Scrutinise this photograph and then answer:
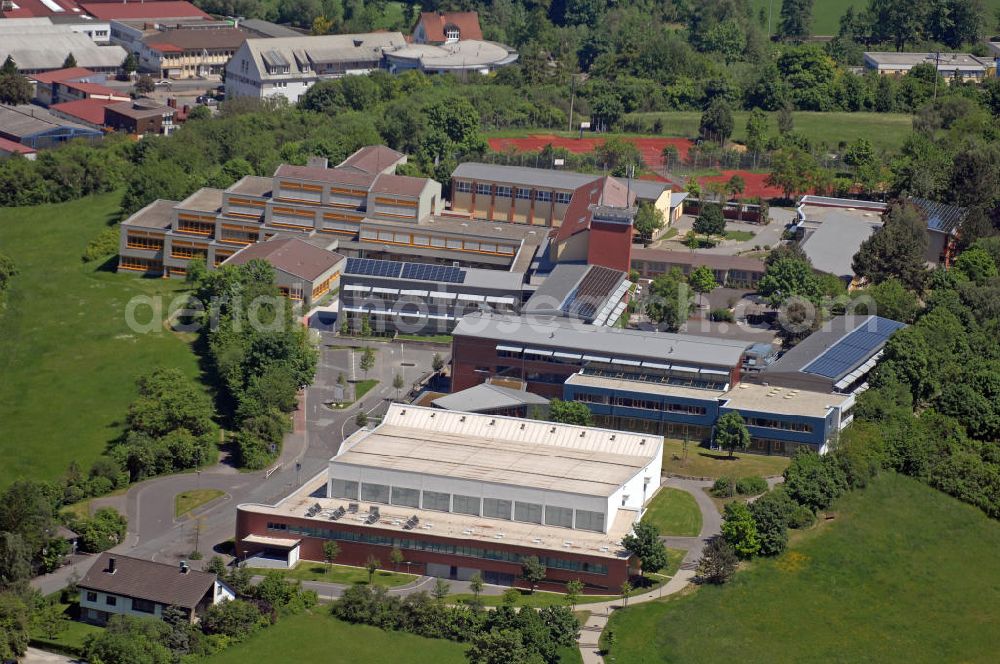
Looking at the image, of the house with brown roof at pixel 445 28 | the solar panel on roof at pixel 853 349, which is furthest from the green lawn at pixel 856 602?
the house with brown roof at pixel 445 28

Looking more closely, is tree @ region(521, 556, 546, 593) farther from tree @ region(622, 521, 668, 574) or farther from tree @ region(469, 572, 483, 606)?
tree @ region(622, 521, 668, 574)

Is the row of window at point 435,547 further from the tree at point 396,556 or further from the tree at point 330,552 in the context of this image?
the tree at point 330,552

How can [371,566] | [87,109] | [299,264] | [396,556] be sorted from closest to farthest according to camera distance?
[371,566] < [396,556] < [299,264] < [87,109]

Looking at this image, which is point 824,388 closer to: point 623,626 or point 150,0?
point 623,626

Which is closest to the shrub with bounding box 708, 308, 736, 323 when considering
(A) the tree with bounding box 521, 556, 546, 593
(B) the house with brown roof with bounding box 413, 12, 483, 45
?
(A) the tree with bounding box 521, 556, 546, 593

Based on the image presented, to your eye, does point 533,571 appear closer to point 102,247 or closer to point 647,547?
point 647,547

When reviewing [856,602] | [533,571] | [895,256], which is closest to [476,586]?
[533,571]

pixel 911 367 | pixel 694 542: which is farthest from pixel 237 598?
pixel 911 367
